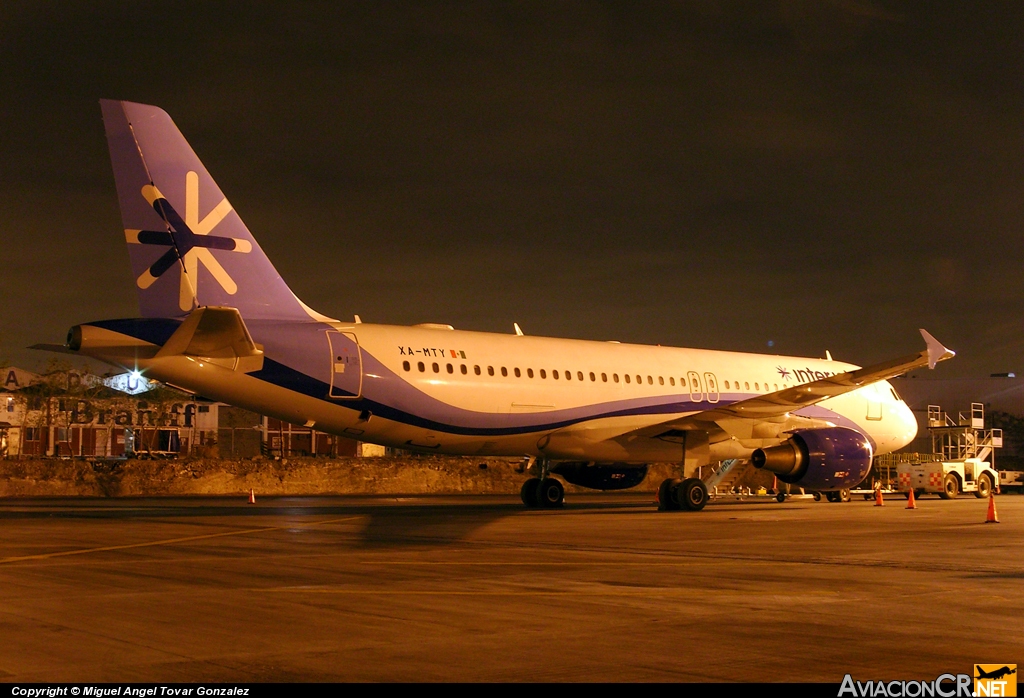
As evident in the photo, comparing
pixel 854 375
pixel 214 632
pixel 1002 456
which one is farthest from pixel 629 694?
pixel 1002 456

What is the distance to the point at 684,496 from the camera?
83.9ft

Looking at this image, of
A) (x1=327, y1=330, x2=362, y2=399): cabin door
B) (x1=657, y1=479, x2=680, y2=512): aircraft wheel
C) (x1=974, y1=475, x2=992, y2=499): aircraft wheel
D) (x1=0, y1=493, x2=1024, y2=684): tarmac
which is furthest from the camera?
(x1=974, y1=475, x2=992, y2=499): aircraft wheel

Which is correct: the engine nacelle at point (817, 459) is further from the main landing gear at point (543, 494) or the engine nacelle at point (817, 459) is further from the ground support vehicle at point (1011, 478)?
the ground support vehicle at point (1011, 478)

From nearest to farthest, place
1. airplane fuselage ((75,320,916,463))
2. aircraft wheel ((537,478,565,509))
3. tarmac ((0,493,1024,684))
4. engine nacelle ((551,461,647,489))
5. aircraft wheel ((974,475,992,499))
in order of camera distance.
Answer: tarmac ((0,493,1024,684))
airplane fuselage ((75,320,916,463))
aircraft wheel ((537,478,565,509))
engine nacelle ((551,461,647,489))
aircraft wheel ((974,475,992,499))

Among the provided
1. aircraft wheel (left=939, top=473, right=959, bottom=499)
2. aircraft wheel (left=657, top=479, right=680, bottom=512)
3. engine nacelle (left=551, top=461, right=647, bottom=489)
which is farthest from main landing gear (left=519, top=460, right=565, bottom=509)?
aircraft wheel (left=939, top=473, right=959, bottom=499)

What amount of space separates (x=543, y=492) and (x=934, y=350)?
10051 millimetres

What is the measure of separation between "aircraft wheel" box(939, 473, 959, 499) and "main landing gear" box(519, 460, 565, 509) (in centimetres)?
1591

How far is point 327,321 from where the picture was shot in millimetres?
21641

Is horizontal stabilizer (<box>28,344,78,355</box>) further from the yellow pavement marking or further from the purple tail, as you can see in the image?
the yellow pavement marking

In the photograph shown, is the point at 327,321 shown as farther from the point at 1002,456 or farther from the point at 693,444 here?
the point at 1002,456

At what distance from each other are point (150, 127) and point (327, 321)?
493 centimetres

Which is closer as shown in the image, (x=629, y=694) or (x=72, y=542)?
(x=629, y=694)

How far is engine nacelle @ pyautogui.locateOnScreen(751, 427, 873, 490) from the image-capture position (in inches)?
996

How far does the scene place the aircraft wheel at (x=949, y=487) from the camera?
3681cm
